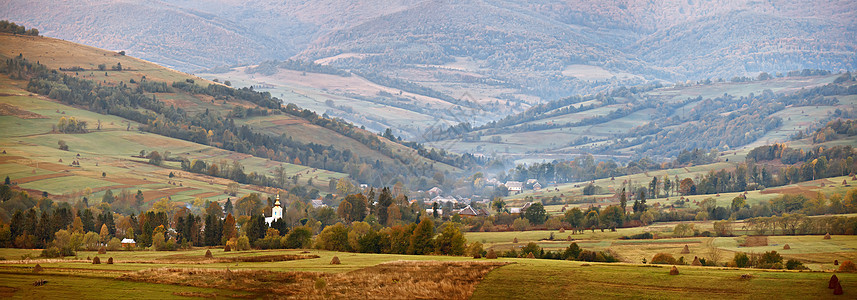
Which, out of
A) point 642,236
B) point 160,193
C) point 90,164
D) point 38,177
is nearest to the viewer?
point 642,236

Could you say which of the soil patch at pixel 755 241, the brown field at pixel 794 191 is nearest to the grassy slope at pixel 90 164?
the soil patch at pixel 755 241

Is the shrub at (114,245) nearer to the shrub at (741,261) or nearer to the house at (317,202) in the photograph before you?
the shrub at (741,261)

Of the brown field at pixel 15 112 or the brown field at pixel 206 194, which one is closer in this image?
the brown field at pixel 206 194

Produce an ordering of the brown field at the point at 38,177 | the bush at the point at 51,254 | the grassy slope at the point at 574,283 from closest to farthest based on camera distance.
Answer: the grassy slope at the point at 574,283 < the bush at the point at 51,254 < the brown field at the point at 38,177

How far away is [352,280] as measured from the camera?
44906 millimetres

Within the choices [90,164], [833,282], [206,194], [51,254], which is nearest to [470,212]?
[206,194]

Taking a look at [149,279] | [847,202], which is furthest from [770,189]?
[149,279]

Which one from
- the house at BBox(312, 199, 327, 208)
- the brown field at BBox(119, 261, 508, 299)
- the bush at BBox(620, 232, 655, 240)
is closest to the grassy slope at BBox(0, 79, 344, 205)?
the house at BBox(312, 199, 327, 208)

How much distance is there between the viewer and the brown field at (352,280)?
140 feet

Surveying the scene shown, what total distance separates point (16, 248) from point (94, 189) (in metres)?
64.0

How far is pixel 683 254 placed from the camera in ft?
263

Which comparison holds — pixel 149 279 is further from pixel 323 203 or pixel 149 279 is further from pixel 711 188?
pixel 711 188

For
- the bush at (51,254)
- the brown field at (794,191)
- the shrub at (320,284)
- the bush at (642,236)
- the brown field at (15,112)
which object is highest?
the brown field at (15,112)

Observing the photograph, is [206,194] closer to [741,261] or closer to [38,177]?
[38,177]
